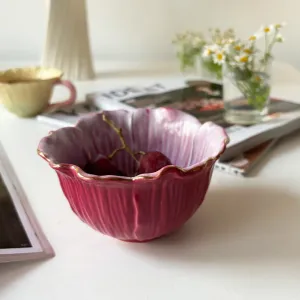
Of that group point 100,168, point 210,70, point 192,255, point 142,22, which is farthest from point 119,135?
point 142,22

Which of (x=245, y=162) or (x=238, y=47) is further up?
(x=238, y=47)

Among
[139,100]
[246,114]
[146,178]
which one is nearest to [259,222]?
[146,178]

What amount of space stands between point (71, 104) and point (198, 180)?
19.1 inches

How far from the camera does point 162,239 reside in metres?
0.48

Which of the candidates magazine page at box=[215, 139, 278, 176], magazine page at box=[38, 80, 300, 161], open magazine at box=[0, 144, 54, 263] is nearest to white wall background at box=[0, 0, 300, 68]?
magazine page at box=[38, 80, 300, 161]

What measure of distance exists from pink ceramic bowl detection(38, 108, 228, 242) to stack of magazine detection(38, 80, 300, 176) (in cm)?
10

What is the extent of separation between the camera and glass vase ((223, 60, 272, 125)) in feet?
2.49

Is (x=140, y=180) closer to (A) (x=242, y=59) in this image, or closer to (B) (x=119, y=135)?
(B) (x=119, y=135)

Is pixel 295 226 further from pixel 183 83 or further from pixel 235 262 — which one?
pixel 183 83

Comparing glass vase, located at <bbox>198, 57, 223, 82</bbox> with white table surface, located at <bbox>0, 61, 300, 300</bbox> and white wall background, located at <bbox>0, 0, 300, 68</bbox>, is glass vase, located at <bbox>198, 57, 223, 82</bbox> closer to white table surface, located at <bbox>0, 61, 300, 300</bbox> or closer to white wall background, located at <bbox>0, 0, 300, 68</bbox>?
white wall background, located at <bbox>0, 0, 300, 68</bbox>

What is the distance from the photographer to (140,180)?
1.34 feet

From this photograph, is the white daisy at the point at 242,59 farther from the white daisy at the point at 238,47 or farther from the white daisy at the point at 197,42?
the white daisy at the point at 197,42

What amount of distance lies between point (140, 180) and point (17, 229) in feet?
0.50

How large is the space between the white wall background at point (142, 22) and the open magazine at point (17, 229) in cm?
77
